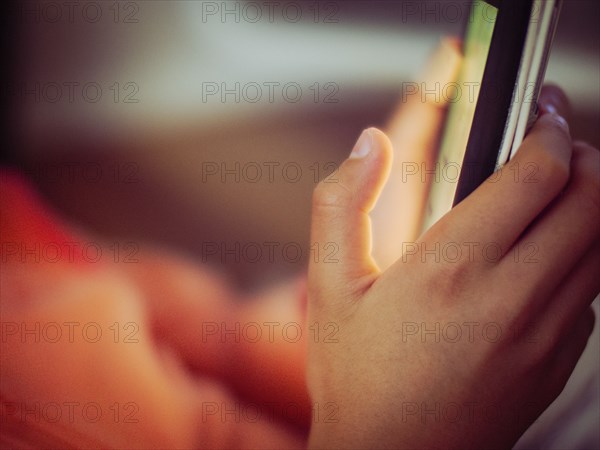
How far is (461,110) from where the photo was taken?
498 millimetres

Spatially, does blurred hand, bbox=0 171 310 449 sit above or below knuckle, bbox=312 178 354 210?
below

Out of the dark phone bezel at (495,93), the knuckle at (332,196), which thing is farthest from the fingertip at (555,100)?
the knuckle at (332,196)

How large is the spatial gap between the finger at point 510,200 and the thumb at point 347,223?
7 centimetres

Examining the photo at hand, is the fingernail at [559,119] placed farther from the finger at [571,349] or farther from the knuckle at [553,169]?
the finger at [571,349]

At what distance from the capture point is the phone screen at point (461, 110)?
1.53ft

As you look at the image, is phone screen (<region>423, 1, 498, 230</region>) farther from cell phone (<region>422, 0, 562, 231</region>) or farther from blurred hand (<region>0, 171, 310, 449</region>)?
blurred hand (<region>0, 171, 310, 449</region>)

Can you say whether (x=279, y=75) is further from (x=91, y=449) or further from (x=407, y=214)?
(x=91, y=449)

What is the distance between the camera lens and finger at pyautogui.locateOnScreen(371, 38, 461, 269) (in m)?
0.53

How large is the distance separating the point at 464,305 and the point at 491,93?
180mm

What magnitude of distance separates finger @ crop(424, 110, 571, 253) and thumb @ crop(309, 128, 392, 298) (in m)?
0.07

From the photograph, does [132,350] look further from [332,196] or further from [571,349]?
[571,349]

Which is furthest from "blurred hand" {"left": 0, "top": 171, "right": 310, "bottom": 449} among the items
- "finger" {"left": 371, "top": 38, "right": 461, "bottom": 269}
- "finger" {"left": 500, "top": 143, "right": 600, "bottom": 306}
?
"finger" {"left": 500, "top": 143, "right": 600, "bottom": 306}

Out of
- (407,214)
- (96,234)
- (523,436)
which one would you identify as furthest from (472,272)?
(96,234)

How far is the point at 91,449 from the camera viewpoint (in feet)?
1.66
